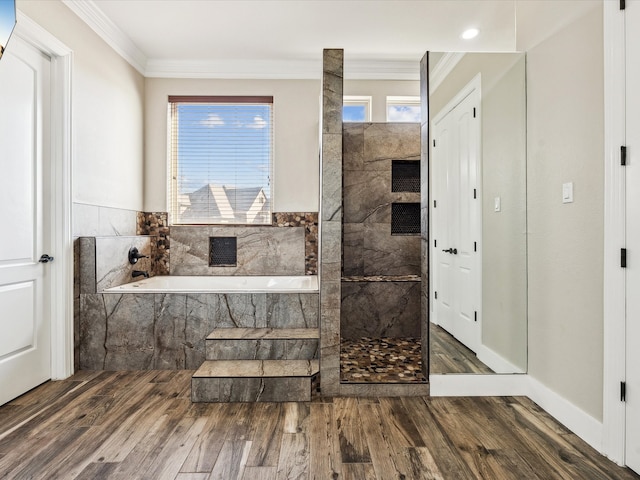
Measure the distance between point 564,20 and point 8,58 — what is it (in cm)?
312

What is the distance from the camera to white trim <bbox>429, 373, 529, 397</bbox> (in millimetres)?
2586

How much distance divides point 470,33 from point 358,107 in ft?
3.90

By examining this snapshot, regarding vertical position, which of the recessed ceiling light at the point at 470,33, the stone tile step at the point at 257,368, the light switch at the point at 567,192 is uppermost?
the recessed ceiling light at the point at 470,33

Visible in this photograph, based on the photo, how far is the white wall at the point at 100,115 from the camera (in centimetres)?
290

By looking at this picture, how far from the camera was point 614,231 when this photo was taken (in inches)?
71.3

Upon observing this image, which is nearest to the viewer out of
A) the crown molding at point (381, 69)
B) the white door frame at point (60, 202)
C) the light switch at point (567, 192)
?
the light switch at point (567, 192)

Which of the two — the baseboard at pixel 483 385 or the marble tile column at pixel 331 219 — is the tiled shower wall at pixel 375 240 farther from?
the marble tile column at pixel 331 219

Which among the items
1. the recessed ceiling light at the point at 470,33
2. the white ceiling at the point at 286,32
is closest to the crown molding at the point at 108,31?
the white ceiling at the point at 286,32

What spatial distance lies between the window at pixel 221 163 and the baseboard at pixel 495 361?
245cm

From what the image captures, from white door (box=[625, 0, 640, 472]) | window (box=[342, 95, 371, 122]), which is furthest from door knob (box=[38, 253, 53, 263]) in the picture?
white door (box=[625, 0, 640, 472])

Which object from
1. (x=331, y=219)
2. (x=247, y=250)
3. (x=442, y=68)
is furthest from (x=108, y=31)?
(x=442, y=68)

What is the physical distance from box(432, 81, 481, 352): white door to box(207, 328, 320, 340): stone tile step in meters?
0.93

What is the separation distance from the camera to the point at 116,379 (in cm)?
287

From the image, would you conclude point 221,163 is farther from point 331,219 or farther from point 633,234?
point 633,234
